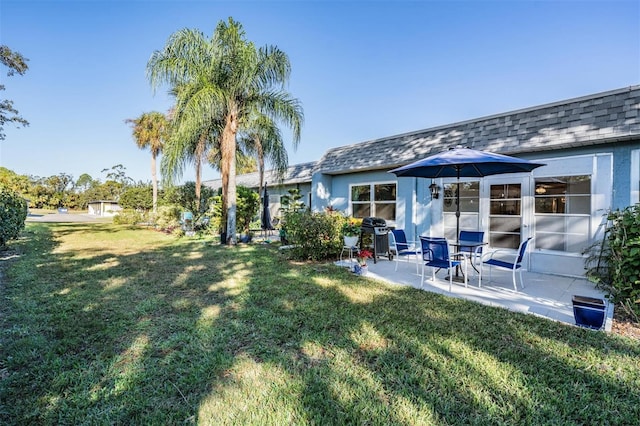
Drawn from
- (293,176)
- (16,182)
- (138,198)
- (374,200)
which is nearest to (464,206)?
(374,200)

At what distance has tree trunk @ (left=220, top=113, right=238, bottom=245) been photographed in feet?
33.6

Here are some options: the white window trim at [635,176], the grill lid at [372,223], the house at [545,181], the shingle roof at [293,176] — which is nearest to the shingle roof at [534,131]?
the house at [545,181]

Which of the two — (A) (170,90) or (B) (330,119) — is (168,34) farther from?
(B) (330,119)

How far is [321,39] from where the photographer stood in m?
11.7

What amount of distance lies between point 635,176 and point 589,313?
12.8 feet

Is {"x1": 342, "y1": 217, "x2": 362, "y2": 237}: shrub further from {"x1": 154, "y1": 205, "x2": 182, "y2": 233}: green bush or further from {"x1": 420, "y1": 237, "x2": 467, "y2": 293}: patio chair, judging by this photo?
{"x1": 154, "y1": 205, "x2": 182, "y2": 233}: green bush

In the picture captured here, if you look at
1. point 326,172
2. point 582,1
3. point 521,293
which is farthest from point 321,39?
point 521,293

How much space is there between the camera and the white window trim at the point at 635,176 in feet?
18.3

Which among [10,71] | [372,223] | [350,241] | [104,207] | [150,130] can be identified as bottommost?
[350,241]

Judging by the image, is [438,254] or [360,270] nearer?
[438,254]

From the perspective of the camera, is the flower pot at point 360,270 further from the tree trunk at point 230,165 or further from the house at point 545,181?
the tree trunk at point 230,165

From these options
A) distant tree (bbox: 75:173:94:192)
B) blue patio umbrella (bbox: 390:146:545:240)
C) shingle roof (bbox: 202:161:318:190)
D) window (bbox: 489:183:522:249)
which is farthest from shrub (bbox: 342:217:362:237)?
distant tree (bbox: 75:173:94:192)

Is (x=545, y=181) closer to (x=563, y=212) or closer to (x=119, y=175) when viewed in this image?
(x=563, y=212)

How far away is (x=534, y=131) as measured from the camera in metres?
6.75
